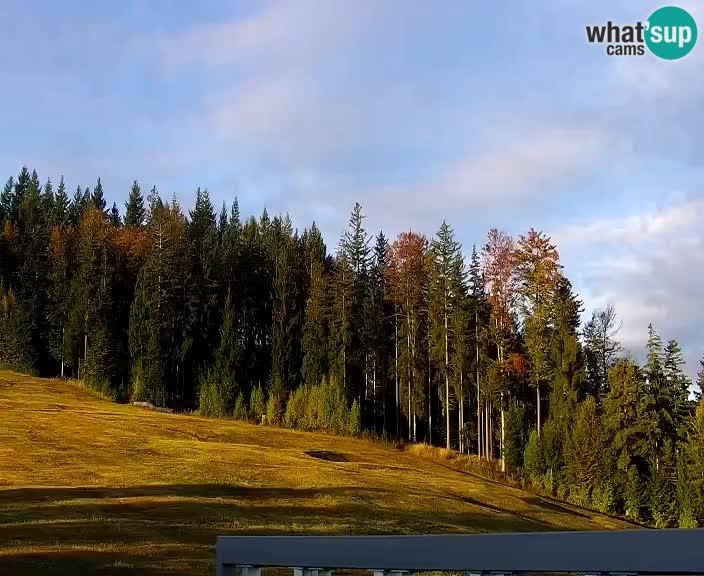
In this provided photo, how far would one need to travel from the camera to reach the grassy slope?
644 inches

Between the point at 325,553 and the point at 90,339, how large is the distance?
5235 cm

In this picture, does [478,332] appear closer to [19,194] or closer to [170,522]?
[170,522]

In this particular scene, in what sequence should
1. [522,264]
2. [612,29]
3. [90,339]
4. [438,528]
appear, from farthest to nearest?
1. [90,339]
2. [522,264]
3. [438,528]
4. [612,29]

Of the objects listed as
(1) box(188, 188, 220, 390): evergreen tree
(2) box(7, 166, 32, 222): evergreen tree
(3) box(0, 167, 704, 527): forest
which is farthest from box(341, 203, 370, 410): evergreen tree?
(2) box(7, 166, 32, 222): evergreen tree

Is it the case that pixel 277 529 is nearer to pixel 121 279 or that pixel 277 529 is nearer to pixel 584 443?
pixel 584 443

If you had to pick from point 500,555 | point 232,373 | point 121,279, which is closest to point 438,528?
point 500,555

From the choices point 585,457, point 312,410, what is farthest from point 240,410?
point 585,457

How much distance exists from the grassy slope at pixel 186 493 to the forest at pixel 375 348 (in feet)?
14.1

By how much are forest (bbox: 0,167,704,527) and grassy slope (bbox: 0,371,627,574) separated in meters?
4.29

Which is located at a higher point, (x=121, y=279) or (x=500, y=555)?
(x=121, y=279)

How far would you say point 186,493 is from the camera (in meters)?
22.9

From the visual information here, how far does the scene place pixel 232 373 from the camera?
49531 millimetres

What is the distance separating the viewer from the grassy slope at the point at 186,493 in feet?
53.7

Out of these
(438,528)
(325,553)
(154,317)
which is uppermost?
(154,317)
